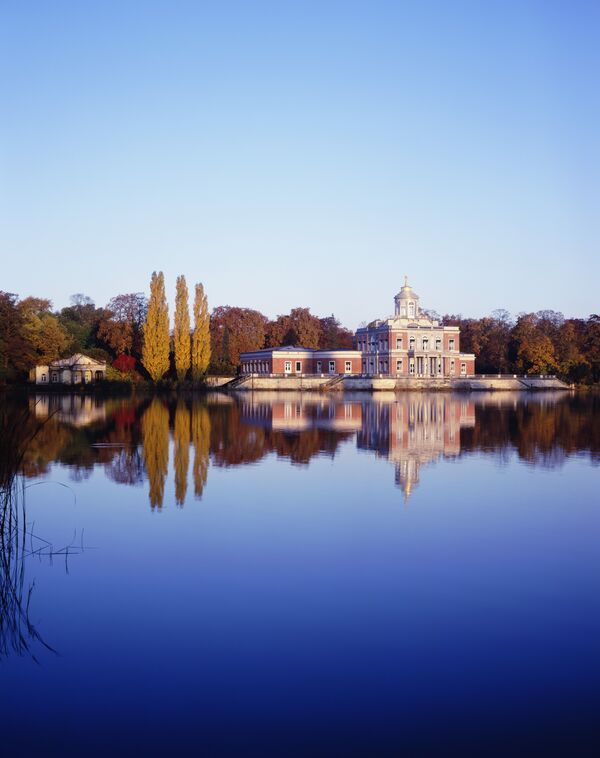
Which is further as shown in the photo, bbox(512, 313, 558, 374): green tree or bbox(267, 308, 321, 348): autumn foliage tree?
bbox(267, 308, 321, 348): autumn foliage tree

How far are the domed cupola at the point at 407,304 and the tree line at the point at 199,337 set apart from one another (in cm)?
856

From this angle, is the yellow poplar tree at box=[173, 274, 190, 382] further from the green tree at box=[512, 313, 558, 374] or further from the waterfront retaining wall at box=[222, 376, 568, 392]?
the green tree at box=[512, 313, 558, 374]

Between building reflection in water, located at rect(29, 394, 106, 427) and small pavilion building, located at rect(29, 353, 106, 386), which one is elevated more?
small pavilion building, located at rect(29, 353, 106, 386)

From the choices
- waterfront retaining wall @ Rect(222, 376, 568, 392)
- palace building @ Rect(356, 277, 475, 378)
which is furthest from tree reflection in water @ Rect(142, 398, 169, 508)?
palace building @ Rect(356, 277, 475, 378)

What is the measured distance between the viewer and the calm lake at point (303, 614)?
5.49 metres

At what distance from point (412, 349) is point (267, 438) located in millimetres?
51475

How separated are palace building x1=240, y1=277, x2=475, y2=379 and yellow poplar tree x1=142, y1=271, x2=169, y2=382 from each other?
51.3 ft

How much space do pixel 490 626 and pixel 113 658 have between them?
332 cm

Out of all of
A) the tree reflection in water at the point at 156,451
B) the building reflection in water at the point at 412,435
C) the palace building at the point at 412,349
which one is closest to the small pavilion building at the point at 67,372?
the building reflection in water at the point at 412,435

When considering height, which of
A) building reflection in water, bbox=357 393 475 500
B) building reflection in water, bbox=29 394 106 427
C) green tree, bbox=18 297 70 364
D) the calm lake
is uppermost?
green tree, bbox=18 297 70 364

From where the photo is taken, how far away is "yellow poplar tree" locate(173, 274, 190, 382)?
5756cm

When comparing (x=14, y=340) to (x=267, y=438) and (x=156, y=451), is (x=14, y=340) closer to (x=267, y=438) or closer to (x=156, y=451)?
(x=267, y=438)

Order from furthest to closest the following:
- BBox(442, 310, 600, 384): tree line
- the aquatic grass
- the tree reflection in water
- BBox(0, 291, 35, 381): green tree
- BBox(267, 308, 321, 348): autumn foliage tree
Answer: BBox(267, 308, 321, 348): autumn foliage tree
BBox(442, 310, 600, 384): tree line
BBox(0, 291, 35, 381): green tree
the tree reflection in water
the aquatic grass

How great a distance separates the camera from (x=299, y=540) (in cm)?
1073
